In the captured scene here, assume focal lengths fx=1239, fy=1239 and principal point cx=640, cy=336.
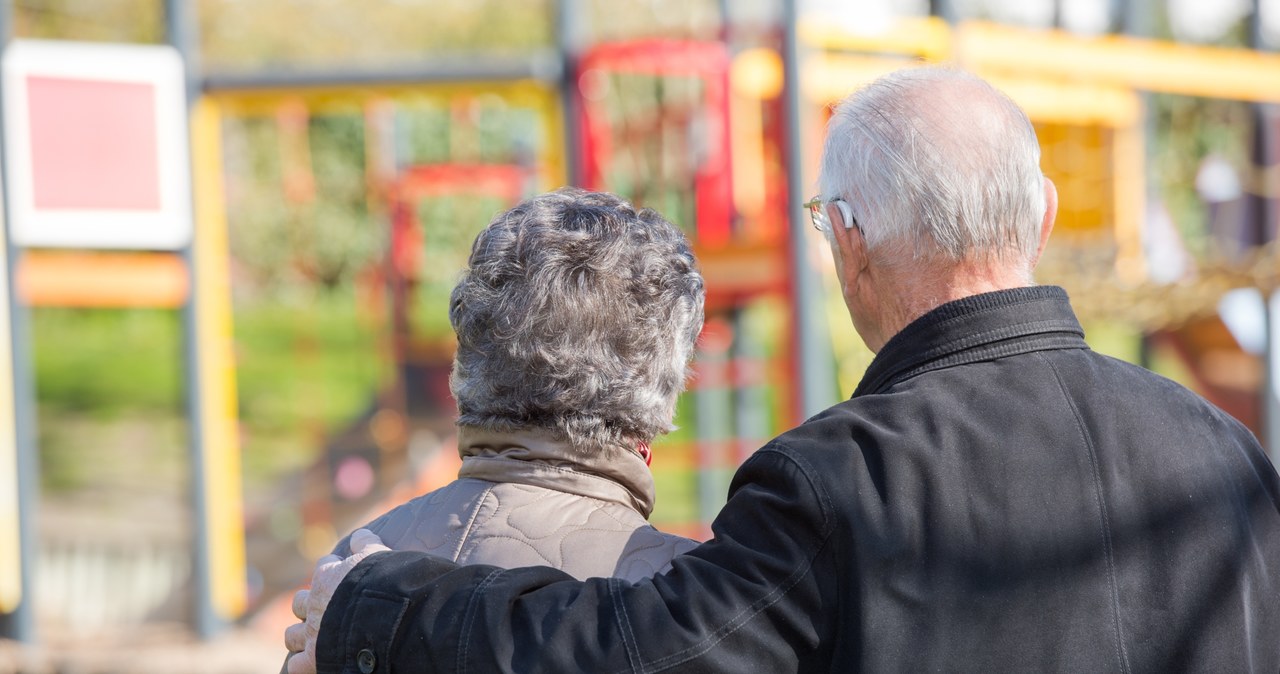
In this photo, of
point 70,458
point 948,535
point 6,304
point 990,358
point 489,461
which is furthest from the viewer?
point 70,458

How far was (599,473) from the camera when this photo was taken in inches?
54.8

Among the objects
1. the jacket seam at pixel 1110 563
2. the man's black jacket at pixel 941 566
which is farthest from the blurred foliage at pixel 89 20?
the jacket seam at pixel 1110 563

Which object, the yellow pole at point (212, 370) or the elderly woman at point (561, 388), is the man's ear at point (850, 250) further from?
the yellow pole at point (212, 370)

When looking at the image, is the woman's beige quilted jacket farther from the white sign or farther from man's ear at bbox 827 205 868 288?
the white sign

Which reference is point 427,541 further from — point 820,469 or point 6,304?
point 6,304

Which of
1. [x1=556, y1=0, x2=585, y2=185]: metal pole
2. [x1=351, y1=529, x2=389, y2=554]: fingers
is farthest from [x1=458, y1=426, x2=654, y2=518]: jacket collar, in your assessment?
[x1=556, y1=0, x2=585, y2=185]: metal pole

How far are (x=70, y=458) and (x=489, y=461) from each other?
10.5 m

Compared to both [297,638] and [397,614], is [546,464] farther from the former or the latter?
[297,638]

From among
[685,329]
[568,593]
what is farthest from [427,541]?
[685,329]

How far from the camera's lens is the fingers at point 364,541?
1367 mm

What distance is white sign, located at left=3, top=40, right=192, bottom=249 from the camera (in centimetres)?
449

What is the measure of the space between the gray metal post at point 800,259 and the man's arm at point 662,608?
7.92ft

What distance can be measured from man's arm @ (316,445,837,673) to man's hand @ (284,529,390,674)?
0.27 ft

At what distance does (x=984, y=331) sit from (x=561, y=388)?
45 cm
